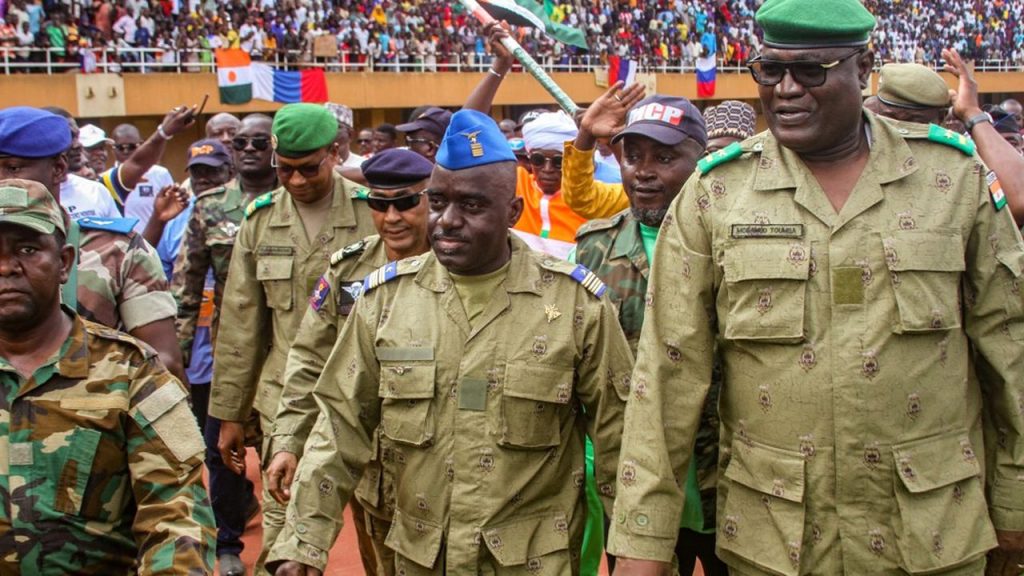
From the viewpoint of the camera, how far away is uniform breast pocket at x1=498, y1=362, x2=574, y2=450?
131 inches

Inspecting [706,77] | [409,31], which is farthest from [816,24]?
[706,77]

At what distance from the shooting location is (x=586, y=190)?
16.4 feet

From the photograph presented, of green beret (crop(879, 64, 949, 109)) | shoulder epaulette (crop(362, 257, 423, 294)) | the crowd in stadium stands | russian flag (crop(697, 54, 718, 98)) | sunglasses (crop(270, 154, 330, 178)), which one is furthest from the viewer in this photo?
russian flag (crop(697, 54, 718, 98))

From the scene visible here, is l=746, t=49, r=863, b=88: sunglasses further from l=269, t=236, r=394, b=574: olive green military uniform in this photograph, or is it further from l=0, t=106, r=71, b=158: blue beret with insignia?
l=0, t=106, r=71, b=158: blue beret with insignia

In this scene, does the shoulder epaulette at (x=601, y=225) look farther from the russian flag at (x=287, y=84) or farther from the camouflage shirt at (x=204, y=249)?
the russian flag at (x=287, y=84)

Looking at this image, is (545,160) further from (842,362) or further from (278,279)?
(842,362)

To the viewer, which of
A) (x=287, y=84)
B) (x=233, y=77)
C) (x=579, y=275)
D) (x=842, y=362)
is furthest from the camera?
(x=287, y=84)

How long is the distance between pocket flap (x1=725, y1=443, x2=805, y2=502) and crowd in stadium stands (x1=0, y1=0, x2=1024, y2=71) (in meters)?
7.47

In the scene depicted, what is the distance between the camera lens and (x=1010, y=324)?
290 centimetres

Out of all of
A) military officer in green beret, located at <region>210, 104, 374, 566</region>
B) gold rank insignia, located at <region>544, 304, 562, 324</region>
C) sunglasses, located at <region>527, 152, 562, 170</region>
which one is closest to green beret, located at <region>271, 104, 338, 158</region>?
military officer in green beret, located at <region>210, 104, 374, 566</region>

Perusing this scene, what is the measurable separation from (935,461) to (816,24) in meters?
1.14

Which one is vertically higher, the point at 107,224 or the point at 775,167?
the point at 775,167

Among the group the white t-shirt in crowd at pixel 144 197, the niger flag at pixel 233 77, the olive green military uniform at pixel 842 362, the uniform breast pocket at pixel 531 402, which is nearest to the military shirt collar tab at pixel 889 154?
the olive green military uniform at pixel 842 362

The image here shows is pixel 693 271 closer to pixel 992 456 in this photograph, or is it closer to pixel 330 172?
pixel 992 456
